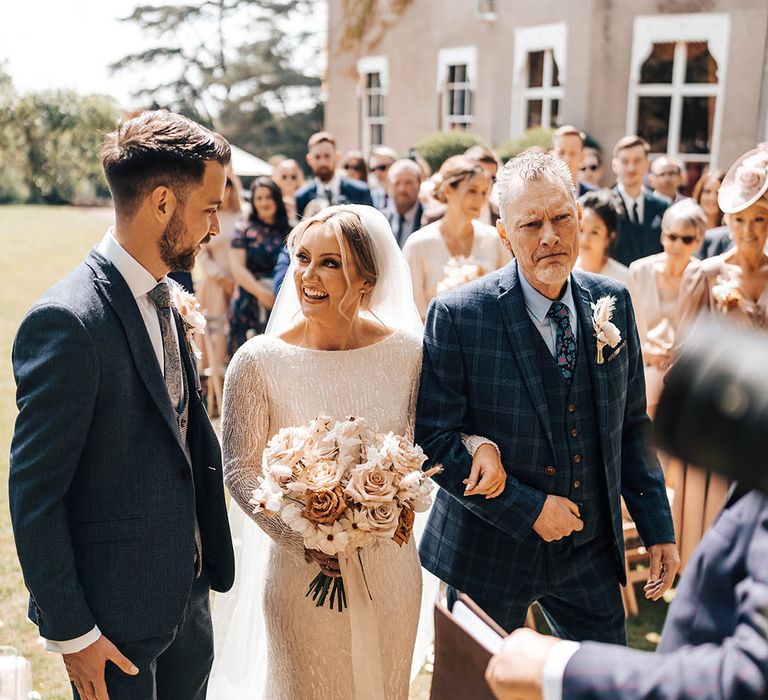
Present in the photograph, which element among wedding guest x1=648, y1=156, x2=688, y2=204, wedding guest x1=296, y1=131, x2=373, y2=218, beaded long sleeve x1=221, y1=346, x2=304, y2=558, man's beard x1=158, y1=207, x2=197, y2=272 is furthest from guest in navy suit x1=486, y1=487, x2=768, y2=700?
wedding guest x1=648, y1=156, x2=688, y2=204

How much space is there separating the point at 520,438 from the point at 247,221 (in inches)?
237

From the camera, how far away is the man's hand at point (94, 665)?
91.7 inches

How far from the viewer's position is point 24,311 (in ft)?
48.3

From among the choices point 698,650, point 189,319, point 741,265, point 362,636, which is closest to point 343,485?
point 362,636

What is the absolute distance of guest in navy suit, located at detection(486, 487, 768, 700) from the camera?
1.48 meters

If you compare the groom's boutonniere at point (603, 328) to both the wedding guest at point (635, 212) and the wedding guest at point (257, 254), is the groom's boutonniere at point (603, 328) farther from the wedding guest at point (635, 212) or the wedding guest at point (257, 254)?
the wedding guest at point (257, 254)

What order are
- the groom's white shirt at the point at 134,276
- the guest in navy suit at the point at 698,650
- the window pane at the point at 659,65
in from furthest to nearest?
the window pane at the point at 659,65 → the groom's white shirt at the point at 134,276 → the guest in navy suit at the point at 698,650

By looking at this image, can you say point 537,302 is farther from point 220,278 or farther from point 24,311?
point 24,311

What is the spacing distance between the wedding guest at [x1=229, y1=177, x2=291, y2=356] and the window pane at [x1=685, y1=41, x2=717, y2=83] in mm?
9315

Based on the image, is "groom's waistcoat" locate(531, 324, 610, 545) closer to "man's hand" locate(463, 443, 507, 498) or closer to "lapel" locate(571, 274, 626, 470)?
"lapel" locate(571, 274, 626, 470)

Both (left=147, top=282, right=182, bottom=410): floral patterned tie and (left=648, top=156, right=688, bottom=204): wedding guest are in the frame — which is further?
(left=648, top=156, right=688, bottom=204): wedding guest

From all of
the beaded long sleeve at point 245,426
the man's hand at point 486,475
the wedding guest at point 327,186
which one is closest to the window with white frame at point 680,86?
the wedding guest at point 327,186

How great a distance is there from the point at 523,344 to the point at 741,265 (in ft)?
7.67

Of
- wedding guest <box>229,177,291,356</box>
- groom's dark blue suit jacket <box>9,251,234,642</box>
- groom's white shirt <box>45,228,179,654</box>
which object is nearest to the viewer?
groom's dark blue suit jacket <box>9,251,234,642</box>
